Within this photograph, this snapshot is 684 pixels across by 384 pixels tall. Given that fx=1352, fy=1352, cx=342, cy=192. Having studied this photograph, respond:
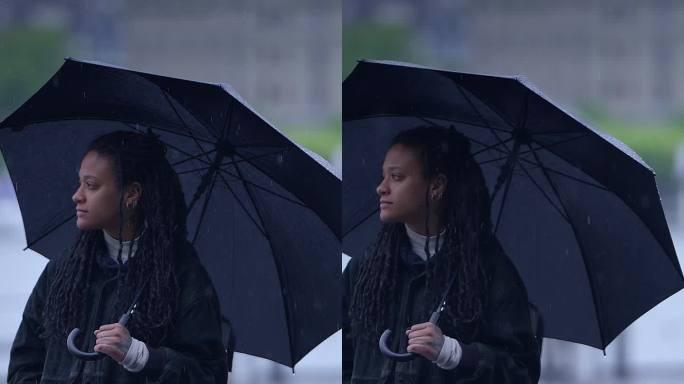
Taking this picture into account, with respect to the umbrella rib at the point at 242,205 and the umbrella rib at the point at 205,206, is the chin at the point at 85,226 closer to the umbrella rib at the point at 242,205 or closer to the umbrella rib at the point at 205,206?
the umbrella rib at the point at 205,206

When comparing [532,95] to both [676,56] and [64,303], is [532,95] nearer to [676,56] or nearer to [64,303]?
[676,56]

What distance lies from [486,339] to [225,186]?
1.06 metres

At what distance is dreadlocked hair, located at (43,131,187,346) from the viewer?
15.6ft

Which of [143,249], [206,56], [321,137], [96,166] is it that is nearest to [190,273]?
[143,249]

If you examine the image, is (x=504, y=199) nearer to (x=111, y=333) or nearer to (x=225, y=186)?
(x=225, y=186)

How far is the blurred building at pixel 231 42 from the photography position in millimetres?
4887

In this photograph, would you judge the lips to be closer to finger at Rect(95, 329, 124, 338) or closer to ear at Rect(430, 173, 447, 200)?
ear at Rect(430, 173, 447, 200)

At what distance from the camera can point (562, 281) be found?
15.4 ft

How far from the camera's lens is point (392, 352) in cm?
475

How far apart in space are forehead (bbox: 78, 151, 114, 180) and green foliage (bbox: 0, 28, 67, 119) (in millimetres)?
337

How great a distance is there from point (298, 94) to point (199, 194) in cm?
53

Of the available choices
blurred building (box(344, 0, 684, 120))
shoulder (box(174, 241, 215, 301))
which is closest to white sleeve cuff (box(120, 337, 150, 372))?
shoulder (box(174, 241, 215, 301))

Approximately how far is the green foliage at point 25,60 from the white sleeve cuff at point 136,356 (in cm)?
100

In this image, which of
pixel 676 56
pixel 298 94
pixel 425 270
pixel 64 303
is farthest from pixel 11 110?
pixel 676 56
